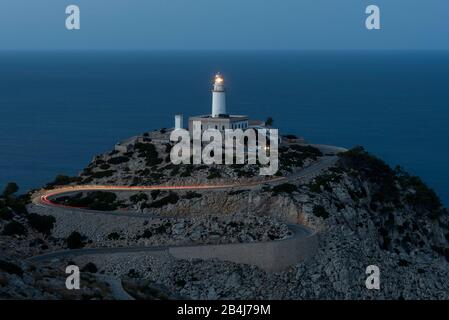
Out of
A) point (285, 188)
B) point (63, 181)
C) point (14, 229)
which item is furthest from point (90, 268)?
point (63, 181)

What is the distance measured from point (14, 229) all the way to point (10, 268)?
1584 cm

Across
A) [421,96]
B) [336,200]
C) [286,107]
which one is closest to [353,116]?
[286,107]

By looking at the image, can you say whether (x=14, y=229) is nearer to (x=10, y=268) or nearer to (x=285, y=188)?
(x=10, y=268)

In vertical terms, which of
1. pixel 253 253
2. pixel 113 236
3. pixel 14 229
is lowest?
pixel 253 253

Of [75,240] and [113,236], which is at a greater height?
[113,236]

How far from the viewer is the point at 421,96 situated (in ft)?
584

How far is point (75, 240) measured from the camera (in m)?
51.9

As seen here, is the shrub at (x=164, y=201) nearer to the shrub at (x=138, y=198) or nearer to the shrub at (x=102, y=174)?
the shrub at (x=138, y=198)

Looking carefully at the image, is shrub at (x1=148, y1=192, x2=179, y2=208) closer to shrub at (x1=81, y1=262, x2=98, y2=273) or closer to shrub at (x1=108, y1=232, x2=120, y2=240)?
shrub at (x1=108, y1=232, x2=120, y2=240)

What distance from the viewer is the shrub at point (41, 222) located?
2066 inches

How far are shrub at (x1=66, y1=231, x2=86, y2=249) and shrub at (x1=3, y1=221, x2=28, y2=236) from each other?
2480 mm

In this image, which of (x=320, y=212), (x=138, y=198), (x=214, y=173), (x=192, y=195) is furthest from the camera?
(x=214, y=173)

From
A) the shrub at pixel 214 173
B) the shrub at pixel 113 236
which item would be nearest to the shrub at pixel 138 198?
the shrub at pixel 113 236
